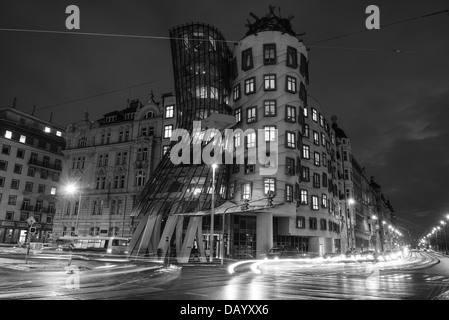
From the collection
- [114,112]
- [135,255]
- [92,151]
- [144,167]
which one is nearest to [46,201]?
[92,151]

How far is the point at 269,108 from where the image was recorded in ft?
155

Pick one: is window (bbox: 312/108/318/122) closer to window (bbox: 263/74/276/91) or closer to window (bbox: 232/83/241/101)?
window (bbox: 263/74/276/91)

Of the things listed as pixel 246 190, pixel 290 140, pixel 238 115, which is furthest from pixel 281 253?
pixel 238 115

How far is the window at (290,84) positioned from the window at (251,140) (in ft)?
25.3

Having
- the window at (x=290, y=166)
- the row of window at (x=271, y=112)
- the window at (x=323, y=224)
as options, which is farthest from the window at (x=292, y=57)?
the window at (x=323, y=224)

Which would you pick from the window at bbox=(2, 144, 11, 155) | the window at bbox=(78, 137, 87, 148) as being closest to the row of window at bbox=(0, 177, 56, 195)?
the window at bbox=(2, 144, 11, 155)

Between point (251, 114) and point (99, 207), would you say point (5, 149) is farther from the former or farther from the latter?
point (251, 114)

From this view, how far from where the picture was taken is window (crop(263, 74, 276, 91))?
1872 inches

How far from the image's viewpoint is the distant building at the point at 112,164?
5719 centimetres

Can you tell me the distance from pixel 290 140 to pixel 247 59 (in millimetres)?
13100

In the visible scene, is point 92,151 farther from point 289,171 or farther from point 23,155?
point 289,171

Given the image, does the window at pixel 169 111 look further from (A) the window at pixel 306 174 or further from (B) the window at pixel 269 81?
(A) the window at pixel 306 174

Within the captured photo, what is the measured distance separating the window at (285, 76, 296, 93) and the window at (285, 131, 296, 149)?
19.1 feet
